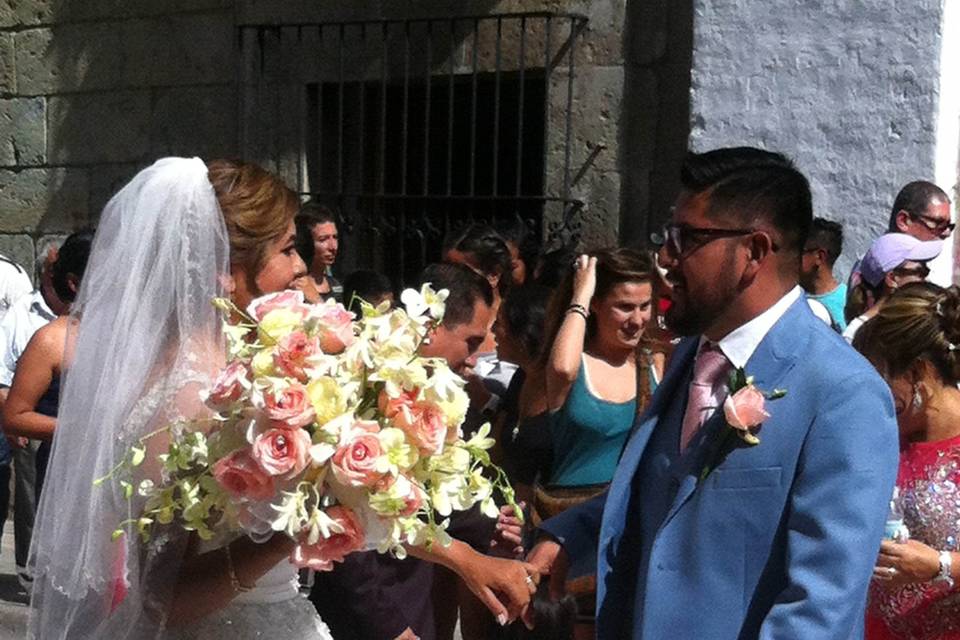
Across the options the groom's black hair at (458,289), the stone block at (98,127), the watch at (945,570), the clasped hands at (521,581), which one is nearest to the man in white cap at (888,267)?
the groom's black hair at (458,289)

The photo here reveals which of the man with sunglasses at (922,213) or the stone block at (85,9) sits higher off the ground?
the stone block at (85,9)

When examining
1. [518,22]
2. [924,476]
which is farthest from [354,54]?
[924,476]

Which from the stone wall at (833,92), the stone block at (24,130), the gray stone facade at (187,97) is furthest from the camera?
the stone block at (24,130)

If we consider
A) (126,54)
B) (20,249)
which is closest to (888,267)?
(126,54)

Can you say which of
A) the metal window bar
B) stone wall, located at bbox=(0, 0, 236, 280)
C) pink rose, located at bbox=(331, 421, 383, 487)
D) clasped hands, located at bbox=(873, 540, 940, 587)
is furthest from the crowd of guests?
stone wall, located at bbox=(0, 0, 236, 280)

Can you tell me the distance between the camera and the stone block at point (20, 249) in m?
Answer: 10.7

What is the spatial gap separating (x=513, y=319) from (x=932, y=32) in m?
2.35

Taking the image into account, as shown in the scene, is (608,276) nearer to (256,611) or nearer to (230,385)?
(256,611)

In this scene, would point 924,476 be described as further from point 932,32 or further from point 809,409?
point 932,32

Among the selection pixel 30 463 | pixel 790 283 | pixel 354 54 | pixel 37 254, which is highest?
pixel 354 54

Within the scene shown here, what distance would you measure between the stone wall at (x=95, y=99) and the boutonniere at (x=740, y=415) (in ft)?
22.5

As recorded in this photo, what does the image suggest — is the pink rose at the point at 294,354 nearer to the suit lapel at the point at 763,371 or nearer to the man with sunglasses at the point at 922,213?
the suit lapel at the point at 763,371

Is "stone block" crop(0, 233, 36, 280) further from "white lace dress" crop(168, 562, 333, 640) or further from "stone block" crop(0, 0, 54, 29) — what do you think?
"white lace dress" crop(168, 562, 333, 640)

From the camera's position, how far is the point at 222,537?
136 inches
